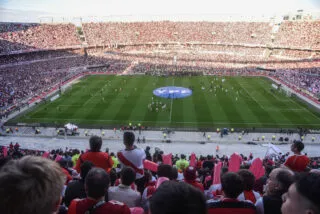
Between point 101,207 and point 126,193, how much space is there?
3.82 ft

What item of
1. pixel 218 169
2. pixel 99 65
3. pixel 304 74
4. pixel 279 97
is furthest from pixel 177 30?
pixel 218 169

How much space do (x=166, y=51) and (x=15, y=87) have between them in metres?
49.7

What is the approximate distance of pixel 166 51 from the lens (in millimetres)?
82688

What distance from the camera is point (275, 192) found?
4.32 metres

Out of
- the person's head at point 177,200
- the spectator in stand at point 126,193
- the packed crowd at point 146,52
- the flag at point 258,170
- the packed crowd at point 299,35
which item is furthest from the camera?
the packed crowd at point 299,35

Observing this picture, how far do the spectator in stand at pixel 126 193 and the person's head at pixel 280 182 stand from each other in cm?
234

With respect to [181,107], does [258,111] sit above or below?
above

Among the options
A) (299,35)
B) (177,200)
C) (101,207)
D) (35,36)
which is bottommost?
(101,207)

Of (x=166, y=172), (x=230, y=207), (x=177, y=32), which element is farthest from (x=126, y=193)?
(x=177, y=32)

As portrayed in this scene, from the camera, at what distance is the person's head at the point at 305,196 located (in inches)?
97.5

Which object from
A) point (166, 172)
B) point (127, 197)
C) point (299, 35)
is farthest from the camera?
point (299, 35)

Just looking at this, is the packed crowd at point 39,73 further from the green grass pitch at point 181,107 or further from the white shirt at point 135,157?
the white shirt at point 135,157

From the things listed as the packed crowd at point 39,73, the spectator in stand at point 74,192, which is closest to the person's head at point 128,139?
the spectator in stand at point 74,192

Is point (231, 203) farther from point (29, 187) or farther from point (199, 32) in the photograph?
point (199, 32)
